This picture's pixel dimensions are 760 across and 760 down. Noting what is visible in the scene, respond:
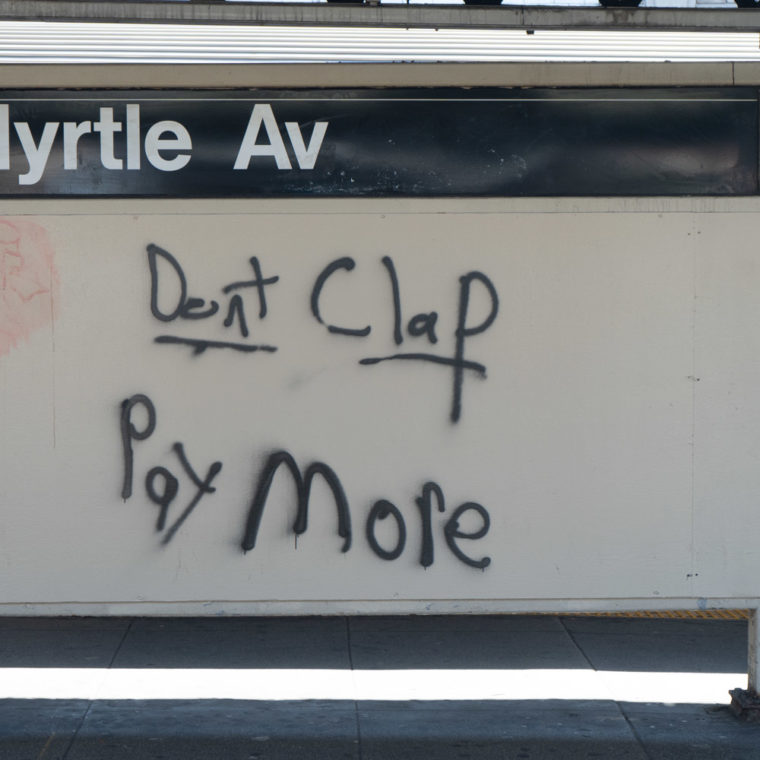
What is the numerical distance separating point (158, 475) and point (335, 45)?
1815mm

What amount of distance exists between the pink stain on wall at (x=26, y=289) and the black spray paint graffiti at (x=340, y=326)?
376mm

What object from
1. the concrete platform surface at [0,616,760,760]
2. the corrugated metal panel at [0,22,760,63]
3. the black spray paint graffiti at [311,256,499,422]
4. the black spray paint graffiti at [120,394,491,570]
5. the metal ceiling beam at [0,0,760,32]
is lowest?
the concrete platform surface at [0,616,760,760]

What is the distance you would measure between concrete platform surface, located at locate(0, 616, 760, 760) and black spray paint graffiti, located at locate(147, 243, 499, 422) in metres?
1.32

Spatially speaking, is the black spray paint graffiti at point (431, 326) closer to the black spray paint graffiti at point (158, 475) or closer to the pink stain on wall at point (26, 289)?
the black spray paint graffiti at point (158, 475)

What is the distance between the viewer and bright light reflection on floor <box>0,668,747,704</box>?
493cm

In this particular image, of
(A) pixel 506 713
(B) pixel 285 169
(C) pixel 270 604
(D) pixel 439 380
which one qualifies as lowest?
(A) pixel 506 713

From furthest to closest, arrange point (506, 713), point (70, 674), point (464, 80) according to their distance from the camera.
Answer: point (70, 674) → point (506, 713) → point (464, 80)

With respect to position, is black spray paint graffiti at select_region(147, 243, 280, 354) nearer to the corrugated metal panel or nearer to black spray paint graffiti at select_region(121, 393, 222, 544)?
black spray paint graffiti at select_region(121, 393, 222, 544)

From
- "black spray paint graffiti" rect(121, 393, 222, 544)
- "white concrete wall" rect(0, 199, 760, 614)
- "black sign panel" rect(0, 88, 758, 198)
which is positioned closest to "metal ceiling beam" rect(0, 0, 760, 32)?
"black sign panel" rect(0, 88, 758, 198)

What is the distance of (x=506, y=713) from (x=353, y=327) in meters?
1.76

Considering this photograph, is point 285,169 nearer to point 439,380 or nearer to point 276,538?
point 439,380

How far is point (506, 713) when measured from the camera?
4707 mm

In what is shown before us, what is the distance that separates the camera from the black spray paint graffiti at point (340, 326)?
13.9 ft

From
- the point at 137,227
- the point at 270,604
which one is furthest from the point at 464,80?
the point at 270,604
